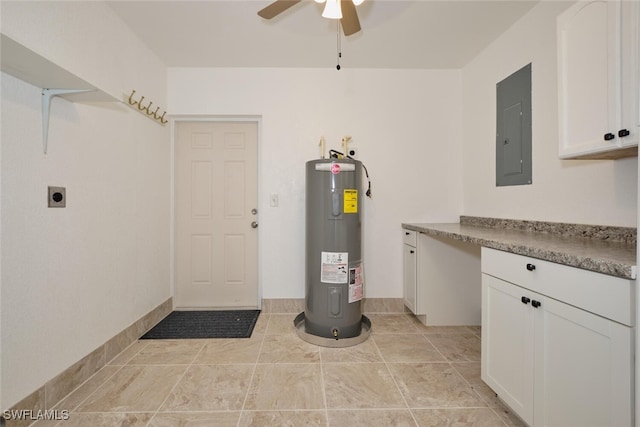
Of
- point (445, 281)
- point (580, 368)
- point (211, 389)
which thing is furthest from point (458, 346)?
point (211, 389)

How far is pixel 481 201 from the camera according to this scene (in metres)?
2.34

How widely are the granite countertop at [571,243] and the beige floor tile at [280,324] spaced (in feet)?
4.71

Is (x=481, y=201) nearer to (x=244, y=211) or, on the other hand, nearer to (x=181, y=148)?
(x=244, y=211)

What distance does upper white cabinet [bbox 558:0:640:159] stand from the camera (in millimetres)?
1000

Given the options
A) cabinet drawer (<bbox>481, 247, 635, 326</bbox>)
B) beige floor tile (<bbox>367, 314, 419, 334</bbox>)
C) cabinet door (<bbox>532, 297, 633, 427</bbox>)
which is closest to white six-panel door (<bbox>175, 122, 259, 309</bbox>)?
beige floor tile (<bbox>367, 314, 419, 334</bbox>)

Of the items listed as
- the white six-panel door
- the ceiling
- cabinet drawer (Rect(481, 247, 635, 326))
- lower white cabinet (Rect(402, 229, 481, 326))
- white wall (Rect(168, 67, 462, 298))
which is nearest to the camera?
cabinet drawer (Rect(481, 247, 635, 326))

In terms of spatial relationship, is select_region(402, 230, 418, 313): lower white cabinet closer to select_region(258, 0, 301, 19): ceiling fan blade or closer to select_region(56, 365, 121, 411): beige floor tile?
select_region(258, 0, 301, 19): ceiling fan blade

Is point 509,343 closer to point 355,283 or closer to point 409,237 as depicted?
point 355,283

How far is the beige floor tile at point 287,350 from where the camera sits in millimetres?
1782

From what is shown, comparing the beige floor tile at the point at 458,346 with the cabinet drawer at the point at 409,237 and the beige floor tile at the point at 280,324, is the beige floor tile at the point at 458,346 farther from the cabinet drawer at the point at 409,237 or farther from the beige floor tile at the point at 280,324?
the beige floor tile at the point at 280,324

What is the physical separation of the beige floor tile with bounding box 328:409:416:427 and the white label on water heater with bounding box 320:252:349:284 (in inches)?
33.6

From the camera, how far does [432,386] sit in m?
1.51

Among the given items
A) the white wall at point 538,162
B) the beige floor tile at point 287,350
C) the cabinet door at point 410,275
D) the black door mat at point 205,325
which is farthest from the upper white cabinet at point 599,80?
the black door mat at point 205,325

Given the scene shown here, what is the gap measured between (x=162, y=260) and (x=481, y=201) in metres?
3.08
